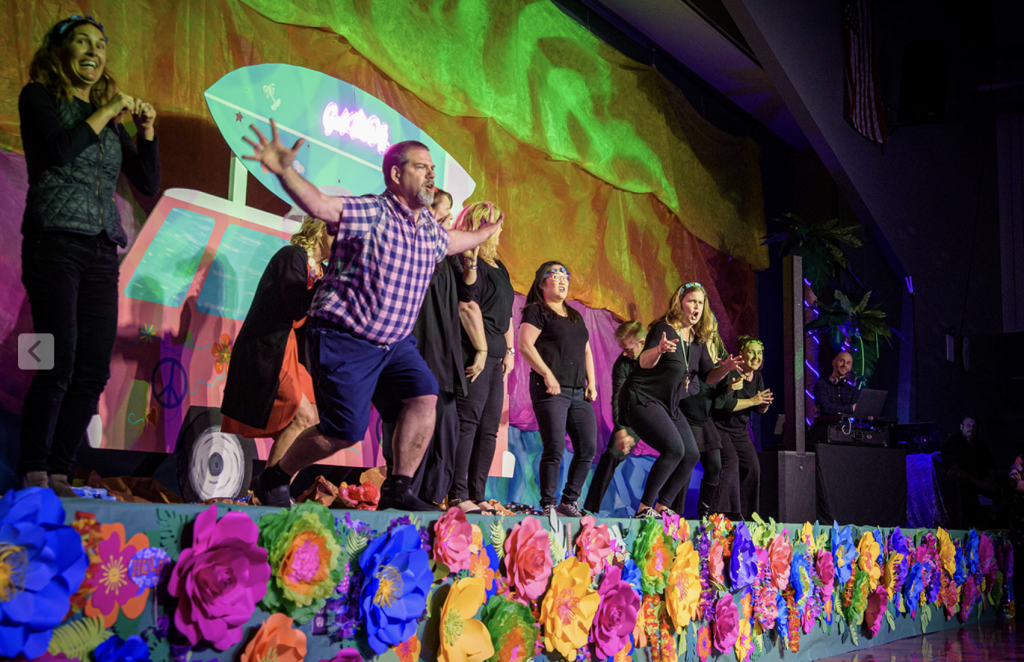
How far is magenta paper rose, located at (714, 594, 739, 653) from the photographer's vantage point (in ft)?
10.3

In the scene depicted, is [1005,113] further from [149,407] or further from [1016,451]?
[149,407]

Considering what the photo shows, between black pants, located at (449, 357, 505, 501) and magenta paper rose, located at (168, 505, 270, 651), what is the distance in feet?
5.76

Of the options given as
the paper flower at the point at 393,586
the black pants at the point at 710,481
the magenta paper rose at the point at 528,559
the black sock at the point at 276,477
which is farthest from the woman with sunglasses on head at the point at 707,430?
the paper flower at the point at 393,586

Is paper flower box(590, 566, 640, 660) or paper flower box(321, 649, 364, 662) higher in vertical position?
paper flower box(321, 649, 364, 662)

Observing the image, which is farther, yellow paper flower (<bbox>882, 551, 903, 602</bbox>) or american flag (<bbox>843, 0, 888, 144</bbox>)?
american flag (<bbox>843, 0, 888, 144</bbox>)

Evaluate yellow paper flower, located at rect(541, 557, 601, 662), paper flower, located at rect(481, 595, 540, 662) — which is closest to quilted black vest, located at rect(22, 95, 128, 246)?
paper flower, located at rect(481, 595, 540, 662)

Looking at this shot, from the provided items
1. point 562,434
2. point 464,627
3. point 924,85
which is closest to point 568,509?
point 562,434

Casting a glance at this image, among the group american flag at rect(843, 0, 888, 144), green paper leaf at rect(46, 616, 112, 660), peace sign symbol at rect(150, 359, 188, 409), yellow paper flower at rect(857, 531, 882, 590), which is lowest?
yellow paper flower at rect(857, 531, 882, 590)

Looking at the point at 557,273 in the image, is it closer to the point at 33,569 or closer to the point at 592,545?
the point at 592,545

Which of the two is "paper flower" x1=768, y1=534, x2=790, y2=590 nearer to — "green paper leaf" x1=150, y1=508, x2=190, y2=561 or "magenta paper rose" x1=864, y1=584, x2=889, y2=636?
"magenta paper rose" x1=864, y1=584, x2=889, y2=636

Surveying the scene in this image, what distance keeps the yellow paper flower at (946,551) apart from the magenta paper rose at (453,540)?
3782 mm

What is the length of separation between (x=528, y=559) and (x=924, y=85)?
A: 8.23 meters

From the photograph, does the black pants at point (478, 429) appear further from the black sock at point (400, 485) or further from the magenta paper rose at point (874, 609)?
the magenta paper rose at point (874, 609)

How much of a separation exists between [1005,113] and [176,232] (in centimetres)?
1144
